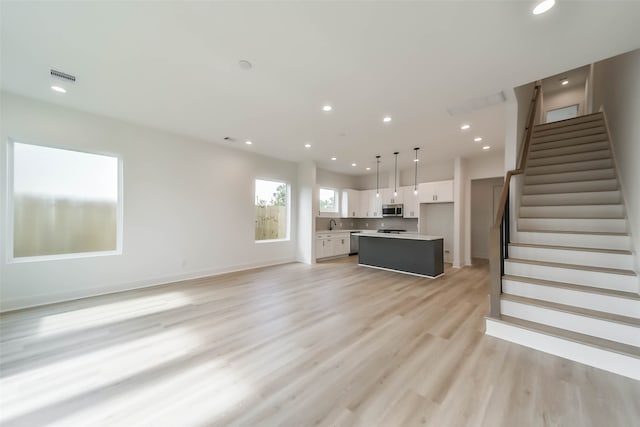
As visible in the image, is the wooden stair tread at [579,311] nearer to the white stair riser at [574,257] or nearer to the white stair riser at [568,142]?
the white stair riser at [574,257]

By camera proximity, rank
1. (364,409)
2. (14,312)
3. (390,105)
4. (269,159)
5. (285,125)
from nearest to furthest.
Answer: (364,409) → (14,312) → (390,105) → (285,125) → (269,159)

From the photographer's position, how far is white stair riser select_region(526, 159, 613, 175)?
376 cm

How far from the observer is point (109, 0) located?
1808mm

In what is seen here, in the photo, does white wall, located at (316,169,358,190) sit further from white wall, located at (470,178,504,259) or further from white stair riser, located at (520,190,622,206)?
white stair riser, located at (520,190,622,206)

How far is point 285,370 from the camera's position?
81.0 inches

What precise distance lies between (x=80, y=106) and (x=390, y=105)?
470 cm

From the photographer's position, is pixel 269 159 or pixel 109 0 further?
pixel 269 159

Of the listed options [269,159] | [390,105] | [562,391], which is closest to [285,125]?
[390,105]

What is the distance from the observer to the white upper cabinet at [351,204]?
8.48m

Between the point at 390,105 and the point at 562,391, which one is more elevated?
the point at 390,105

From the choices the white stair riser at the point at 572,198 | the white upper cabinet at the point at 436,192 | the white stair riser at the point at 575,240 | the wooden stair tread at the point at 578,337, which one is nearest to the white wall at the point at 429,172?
the white upper cabinet at the point at 436,192

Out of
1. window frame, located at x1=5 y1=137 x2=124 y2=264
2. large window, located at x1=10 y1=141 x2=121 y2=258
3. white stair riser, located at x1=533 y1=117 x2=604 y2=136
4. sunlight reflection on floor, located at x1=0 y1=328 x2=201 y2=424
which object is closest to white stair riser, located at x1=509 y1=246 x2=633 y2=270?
white stair riser, located at x1=533 y1=117 x2=604 y2=136

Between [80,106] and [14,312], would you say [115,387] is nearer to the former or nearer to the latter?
[14,312]

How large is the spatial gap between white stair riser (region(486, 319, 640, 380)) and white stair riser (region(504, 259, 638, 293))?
32.9 inches
